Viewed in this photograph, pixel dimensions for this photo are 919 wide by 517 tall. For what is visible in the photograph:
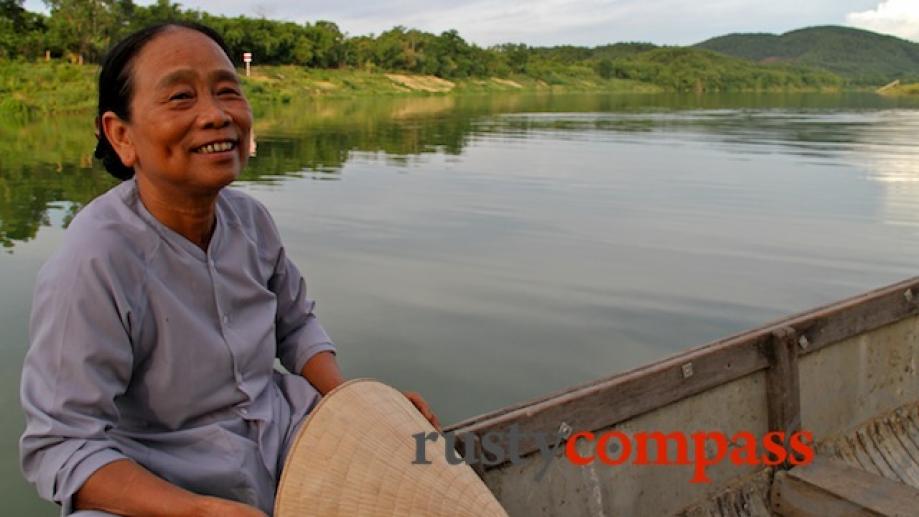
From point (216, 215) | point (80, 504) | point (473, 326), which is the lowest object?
point (473, 326)

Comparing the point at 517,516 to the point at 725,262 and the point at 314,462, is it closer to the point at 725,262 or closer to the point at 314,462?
the point at 314,462

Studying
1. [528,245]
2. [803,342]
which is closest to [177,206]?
[803,342]

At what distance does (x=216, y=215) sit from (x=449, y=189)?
35.0 feet

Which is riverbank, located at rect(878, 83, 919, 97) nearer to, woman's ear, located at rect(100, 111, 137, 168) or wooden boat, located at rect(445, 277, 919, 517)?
wooden boat, located at rect(445, 277, 919, 517)

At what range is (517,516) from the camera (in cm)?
244

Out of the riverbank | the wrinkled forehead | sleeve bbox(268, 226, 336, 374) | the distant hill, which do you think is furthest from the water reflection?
the distant hill

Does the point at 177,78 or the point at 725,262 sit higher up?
the point at 177,78

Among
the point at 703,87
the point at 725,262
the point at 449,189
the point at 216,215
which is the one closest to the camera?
the point at 216,215

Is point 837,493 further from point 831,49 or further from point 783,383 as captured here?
point 831,49

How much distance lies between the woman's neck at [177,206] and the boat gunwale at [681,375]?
86cm

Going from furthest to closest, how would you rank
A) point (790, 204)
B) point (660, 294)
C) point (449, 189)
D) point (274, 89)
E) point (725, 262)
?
point (274, 89)
point (449, 189)
point (790, 204)
point (725, 262)
point (660, 294)

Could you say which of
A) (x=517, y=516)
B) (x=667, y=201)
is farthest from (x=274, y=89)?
(x=517, y=516)

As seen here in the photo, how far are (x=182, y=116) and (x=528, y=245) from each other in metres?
7.13

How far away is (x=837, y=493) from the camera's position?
2.74 m
